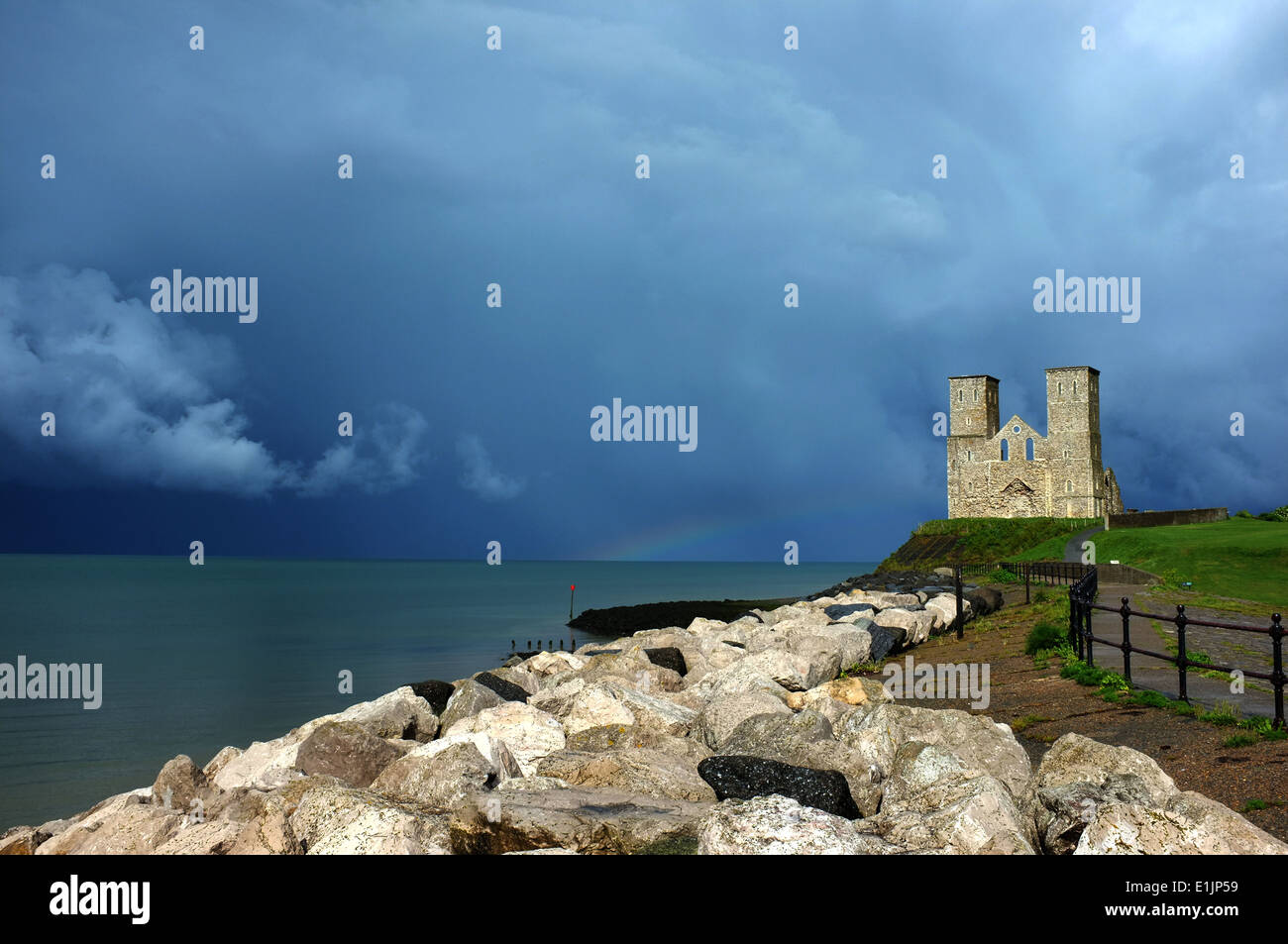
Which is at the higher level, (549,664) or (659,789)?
(659,789)

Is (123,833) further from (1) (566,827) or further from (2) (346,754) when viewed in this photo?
(1) (566,827)

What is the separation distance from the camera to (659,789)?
594cm

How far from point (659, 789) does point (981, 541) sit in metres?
58.4

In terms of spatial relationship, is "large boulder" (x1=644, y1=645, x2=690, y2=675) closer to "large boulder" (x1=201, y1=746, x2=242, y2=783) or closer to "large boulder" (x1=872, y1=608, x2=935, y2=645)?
"large boulder" (x1=872, y1=608, x2=935, y2=645)

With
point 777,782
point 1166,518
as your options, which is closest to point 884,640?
point 777,782

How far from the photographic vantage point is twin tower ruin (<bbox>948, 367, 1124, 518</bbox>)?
68.8m

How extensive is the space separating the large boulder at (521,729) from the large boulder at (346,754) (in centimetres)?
64

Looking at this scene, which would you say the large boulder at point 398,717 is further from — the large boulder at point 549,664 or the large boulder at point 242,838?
the large boulder at point 549,664

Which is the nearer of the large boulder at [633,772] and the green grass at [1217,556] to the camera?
the large boulder at [633,772]

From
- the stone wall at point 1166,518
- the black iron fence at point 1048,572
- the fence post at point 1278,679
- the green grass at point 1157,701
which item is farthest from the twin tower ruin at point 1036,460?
the fence post at point 1278,679

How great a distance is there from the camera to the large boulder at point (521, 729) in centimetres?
769
